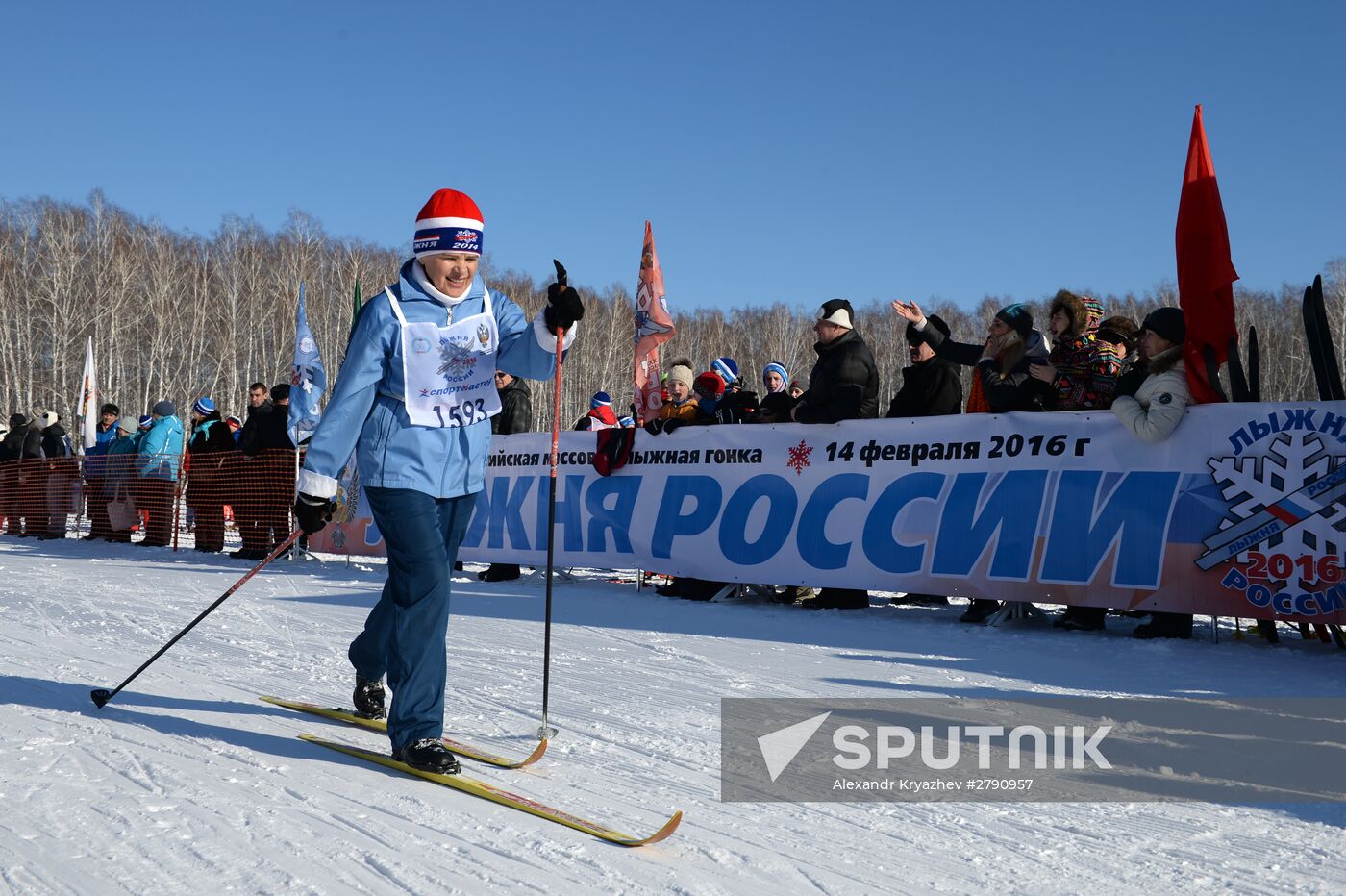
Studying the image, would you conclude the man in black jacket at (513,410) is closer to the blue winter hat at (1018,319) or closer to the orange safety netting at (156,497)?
the orange safety netting at (156,497)

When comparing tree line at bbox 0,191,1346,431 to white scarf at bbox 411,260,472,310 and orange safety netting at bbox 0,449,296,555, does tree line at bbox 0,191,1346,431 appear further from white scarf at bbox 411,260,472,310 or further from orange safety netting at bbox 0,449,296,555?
white scarf at bbox 411,260,472,310

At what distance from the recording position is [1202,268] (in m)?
7.20

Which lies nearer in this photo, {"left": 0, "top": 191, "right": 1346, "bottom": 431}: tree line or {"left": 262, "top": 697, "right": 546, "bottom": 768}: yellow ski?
{"left": 262, "top": 697, "right": 546, "bottom": 768}: yellow ski

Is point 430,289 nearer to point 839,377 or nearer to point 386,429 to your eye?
point 386,429

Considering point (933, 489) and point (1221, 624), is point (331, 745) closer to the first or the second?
point (933, 489)

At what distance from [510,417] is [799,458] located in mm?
4088

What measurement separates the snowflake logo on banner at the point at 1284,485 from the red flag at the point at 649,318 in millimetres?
6531

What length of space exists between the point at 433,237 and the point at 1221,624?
595 cm

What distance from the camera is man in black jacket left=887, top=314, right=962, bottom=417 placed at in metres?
8.45

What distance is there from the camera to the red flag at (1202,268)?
6.91 metres

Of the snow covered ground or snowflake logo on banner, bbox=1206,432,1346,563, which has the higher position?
snowflake logo on banner, bbox=1206,432,1346,563

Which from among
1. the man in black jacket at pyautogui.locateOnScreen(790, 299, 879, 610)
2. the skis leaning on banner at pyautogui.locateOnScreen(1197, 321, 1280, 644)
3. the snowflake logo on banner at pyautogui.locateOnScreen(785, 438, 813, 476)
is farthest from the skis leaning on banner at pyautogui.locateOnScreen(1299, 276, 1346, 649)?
the snowflake logo on banner at pyautogui.locateOnScreen(785, 438, 813, 476)

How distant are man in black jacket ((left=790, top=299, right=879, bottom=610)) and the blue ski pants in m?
4.94

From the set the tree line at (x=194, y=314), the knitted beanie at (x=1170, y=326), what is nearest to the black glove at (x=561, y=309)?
the knitted beanie at (x=1170, y=326)
